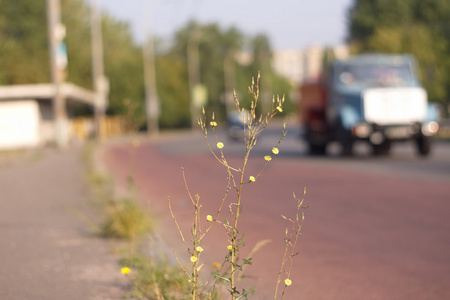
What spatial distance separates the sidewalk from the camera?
606cm

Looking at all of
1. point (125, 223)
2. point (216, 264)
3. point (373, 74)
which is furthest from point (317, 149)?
point (216, 264)

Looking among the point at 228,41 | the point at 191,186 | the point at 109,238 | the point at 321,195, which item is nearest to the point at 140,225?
the point at 109,238

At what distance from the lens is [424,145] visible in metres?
23.1

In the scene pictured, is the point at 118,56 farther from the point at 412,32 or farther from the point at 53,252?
the point at 53,252

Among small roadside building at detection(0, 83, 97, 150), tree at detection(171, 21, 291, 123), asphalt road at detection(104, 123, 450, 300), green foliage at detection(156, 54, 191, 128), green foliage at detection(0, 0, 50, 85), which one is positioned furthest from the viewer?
tree at detection(171, 21, 291, 123)

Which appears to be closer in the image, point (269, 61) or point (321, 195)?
point (321, 195)

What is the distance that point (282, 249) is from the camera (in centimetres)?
804

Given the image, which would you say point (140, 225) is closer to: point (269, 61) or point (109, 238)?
point (109, 238)

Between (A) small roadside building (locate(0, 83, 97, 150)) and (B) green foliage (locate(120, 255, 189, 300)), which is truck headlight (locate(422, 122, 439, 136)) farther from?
(A) small roadside building (locate(0, 83, 97, 150))

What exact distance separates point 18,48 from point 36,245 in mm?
62535

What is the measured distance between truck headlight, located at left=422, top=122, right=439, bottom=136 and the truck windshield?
1.23m

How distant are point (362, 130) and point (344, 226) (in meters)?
12.9

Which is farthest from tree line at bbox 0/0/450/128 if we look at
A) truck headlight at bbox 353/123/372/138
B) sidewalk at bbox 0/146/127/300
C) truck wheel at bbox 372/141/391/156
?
sidewalk at bbox 0/146/127/300

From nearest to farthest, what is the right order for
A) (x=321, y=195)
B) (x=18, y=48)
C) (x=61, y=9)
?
(x=321, y=195)
(x=18, y=48)
(x=61, y=9)
